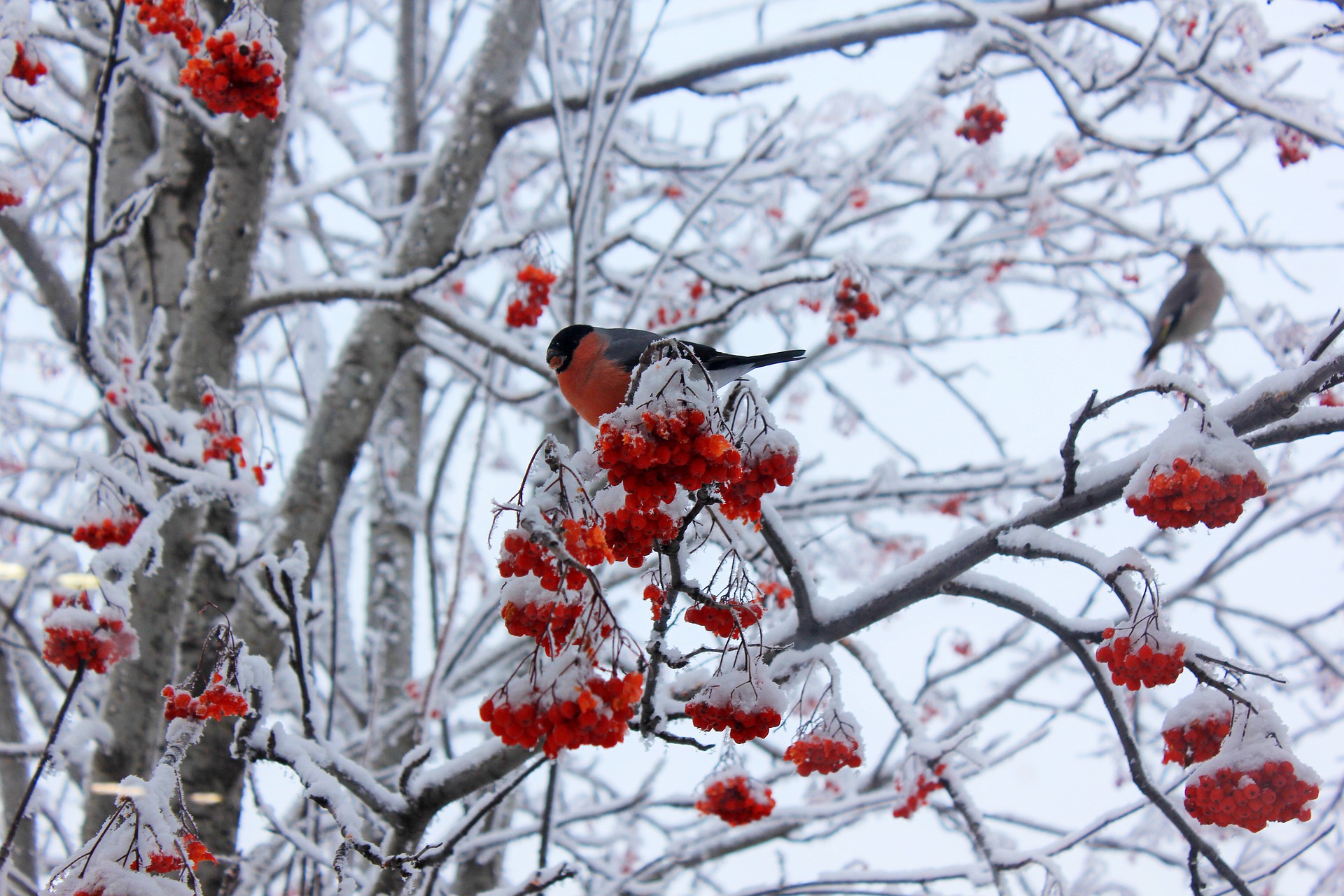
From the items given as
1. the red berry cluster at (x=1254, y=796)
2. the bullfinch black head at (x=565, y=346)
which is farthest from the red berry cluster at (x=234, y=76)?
the red berry cluster at (x=1254, y=796)

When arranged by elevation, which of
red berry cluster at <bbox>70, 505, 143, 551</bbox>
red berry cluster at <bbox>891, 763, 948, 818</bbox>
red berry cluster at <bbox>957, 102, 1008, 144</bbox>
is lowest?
red berry cluster at <bbox>891, 763, 948, 818</bbox>

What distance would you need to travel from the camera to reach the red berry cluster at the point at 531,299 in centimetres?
312

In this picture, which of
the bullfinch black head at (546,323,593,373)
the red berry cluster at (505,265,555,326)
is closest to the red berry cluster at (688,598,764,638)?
the bullfinch black head at (546,323,593,373)

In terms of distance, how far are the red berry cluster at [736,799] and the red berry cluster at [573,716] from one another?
101 cm

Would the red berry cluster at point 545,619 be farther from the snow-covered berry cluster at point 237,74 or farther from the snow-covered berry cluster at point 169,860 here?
the snow-covered berry cluster at point 237,74

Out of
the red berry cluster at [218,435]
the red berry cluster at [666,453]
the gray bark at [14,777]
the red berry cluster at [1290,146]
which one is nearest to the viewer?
the red berry cluster at [666,453]

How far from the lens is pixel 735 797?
7.02 feet

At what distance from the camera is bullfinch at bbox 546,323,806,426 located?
2.15 metres

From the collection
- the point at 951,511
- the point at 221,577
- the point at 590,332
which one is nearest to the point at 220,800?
the point at 221,577

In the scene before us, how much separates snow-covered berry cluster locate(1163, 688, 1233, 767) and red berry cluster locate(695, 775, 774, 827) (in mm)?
938

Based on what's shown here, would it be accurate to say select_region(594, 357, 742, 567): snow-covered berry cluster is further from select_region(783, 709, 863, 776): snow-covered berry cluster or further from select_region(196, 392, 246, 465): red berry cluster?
select_region(196, 392, 246, 465): red berry cluster

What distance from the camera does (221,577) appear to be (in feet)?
10.9

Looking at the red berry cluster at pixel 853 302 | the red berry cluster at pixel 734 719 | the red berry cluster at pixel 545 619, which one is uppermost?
the red berry cluster at pixel 853 302

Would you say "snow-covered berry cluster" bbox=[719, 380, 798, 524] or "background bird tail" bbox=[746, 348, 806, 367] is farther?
"background bird tail" bbox=[746, 348, 806, 367]
